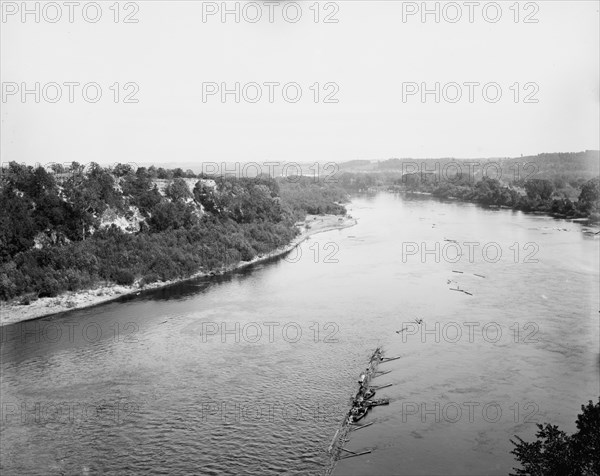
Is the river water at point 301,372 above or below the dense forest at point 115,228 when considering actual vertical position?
below

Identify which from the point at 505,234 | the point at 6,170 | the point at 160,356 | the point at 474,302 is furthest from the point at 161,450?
the point at 505,234

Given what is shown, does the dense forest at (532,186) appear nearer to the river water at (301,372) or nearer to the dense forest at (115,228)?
the river water at (301,372)

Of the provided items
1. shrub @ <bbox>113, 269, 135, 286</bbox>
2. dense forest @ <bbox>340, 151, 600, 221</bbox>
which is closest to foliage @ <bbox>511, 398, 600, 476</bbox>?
shrub @ <bbox>113, 269, 135, 286</bbox>

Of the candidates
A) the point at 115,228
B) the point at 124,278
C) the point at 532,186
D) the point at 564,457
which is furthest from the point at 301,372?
the point at 532,186

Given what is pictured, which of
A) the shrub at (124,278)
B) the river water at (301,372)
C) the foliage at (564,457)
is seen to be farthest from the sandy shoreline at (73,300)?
the foliage at (564,457)

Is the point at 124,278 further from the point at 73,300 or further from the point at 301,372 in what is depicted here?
the point at 301,372

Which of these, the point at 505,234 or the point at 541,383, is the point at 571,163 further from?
the point at 541,383
